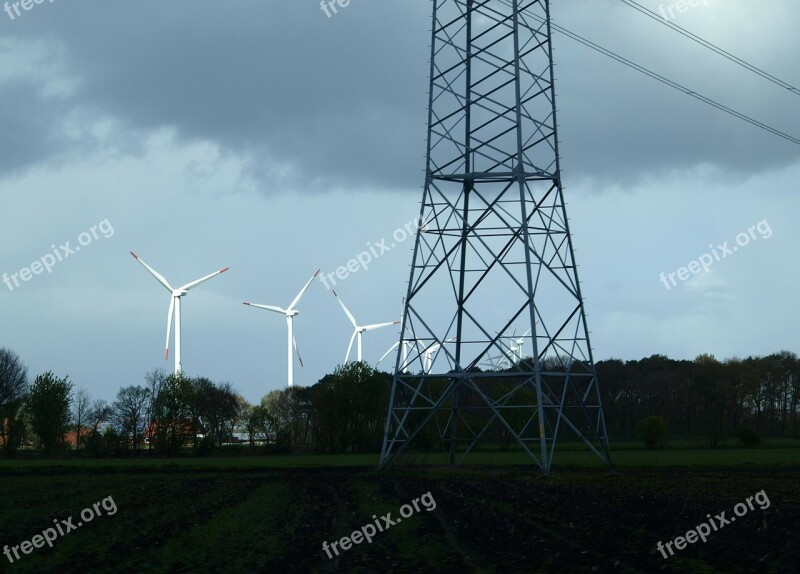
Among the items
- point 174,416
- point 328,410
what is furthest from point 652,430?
point 174,416

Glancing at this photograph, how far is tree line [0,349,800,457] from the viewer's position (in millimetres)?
133625

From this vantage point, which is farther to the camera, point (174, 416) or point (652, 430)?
point (174, 416)

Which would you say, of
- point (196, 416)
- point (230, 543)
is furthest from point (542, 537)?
point (196, 416)

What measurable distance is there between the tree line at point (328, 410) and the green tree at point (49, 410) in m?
0.13

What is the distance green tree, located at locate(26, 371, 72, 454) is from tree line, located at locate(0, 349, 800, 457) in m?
0.13

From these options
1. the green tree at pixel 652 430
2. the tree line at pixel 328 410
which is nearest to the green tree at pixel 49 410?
the tree line at pixel 328 410

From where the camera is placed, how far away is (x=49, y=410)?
13400 centimetres

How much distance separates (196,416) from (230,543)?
117 metres

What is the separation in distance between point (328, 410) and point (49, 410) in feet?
116

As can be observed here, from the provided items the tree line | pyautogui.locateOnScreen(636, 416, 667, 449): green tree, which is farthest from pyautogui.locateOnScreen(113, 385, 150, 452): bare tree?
pyautogui.locateOnScreen(636, 416, 667, 449): green tree

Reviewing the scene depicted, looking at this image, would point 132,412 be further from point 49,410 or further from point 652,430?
point 652,430

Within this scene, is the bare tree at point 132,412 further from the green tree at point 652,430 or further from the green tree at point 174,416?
the green tree at point 652,430

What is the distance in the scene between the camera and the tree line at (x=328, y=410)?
438 feet

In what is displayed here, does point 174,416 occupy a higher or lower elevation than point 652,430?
higher
